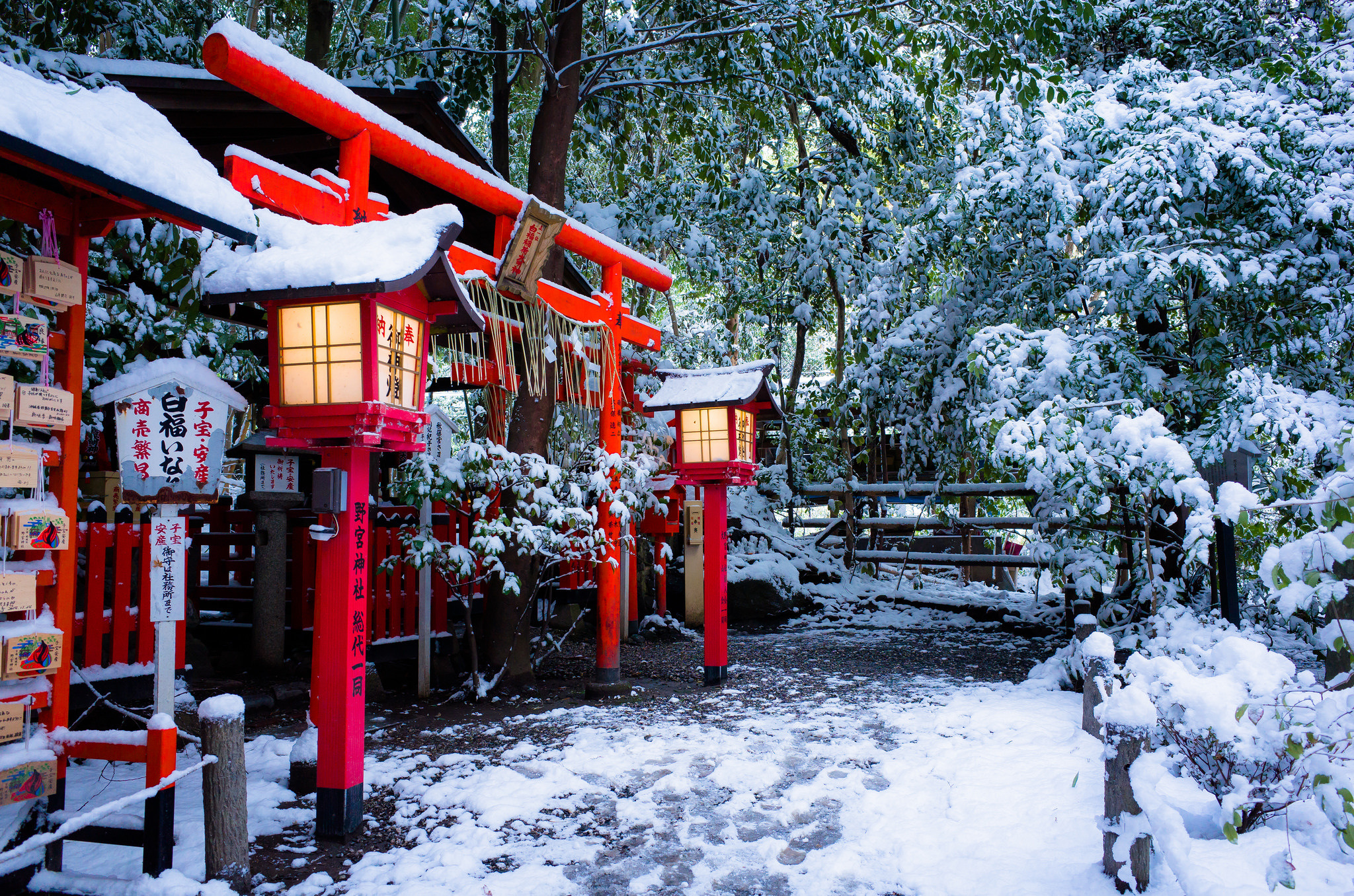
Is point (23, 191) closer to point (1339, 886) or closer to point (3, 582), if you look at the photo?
point (3, 582)

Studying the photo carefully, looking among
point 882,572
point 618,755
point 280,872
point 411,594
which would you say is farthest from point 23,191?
point 882,572

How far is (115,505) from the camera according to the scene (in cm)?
741

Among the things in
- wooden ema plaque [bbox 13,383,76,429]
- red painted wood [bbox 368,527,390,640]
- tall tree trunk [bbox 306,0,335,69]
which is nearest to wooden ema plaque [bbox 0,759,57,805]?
wooden ema plaque [bbox 13,383,76,429]

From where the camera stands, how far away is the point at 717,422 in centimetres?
794

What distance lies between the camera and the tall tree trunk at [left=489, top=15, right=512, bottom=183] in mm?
10094

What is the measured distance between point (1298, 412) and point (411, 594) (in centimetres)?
751

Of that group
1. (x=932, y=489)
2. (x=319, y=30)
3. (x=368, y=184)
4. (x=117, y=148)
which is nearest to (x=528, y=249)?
(x=368, y=184)

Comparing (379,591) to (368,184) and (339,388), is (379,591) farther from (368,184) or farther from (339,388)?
(339,388)

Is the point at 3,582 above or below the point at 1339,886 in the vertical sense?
above

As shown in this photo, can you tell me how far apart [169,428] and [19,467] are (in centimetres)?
82

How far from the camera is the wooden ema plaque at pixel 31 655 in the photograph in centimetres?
327

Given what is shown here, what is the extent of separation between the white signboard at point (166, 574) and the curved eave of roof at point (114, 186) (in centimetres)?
149

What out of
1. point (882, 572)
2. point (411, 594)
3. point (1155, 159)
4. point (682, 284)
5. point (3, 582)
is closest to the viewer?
point (3, 582)

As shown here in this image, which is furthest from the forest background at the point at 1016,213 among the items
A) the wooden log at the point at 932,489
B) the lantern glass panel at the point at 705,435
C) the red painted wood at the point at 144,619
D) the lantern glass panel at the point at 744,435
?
the lantern glass panel at the point at 744,435
